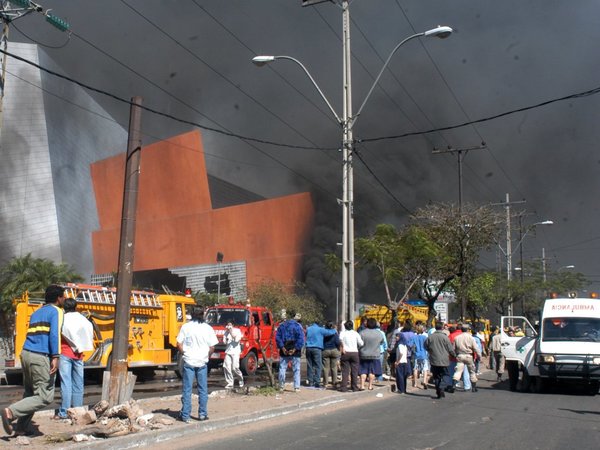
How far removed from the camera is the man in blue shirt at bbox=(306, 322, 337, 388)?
542 inches

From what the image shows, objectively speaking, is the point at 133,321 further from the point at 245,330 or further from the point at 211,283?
the point at 211,283

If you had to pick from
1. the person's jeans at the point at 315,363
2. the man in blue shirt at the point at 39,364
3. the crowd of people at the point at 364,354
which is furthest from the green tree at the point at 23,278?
the man in blue shirt at the point at 39,364

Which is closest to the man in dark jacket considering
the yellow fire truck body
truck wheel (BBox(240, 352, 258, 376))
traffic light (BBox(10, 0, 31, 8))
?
truck wheel (BBox(240, 352, 258, 376))

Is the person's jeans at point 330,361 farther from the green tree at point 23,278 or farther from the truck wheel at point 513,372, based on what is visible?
the green tree at point 23,278

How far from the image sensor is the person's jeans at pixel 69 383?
820cm

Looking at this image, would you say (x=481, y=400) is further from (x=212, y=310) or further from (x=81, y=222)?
(x=81, y=222)

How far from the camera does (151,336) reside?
56.9ft

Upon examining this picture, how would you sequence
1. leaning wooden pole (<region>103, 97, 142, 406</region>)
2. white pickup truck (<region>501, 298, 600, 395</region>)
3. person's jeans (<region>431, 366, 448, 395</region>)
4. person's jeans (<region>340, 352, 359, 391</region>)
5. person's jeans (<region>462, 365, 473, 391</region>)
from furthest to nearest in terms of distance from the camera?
1. person's jeans (<region>462, 365, 473, 391</region>)
2. white pickup truck (<region>501, 298, 600, 395</region>)
3. person's jeans (<region>340, 352, 359, 391</region>)
4. person's jeans (<region>431, 366, 448, 395</region>)
5. leaning wooden pole (<region>103, 97, 142, 406</region>)

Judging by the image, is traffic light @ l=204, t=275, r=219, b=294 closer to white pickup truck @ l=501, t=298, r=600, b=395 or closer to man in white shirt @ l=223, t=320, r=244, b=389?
white pickup truck @ l=501, t=298, r=600, b=395

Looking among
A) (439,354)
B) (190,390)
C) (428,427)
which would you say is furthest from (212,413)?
(439,354)

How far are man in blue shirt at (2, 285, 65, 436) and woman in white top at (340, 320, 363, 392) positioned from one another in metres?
7.37

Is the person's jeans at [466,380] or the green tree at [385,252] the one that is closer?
the person's jeans at [466,380]

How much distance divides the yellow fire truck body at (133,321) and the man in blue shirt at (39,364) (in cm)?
798

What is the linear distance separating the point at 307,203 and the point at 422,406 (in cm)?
5399
